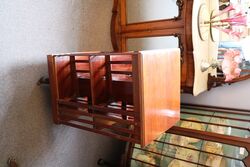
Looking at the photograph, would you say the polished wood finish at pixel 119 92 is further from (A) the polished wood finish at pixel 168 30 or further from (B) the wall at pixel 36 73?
(A) the polished wood finish at pixel 168 30

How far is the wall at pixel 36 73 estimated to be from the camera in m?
1.01

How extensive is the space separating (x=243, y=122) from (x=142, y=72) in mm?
902

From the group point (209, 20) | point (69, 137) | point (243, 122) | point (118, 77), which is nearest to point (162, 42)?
point (209, 20)

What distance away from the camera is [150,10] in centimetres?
143

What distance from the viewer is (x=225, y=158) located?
122 cm

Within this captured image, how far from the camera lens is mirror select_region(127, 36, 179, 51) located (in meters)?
1.31

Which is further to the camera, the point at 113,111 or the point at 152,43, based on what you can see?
the point at 152,43

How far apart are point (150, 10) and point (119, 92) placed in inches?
29.5

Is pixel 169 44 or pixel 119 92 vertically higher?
pixel 169 44

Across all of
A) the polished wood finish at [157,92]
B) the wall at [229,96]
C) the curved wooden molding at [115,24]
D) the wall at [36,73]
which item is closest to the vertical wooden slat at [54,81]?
the wall at [36,73]

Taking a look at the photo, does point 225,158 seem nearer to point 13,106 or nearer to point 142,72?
point 142,72

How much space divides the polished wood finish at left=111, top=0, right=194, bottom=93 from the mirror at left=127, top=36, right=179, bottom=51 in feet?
0.08

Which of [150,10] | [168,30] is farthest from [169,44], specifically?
[150,10]

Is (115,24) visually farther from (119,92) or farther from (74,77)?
(119,92)
